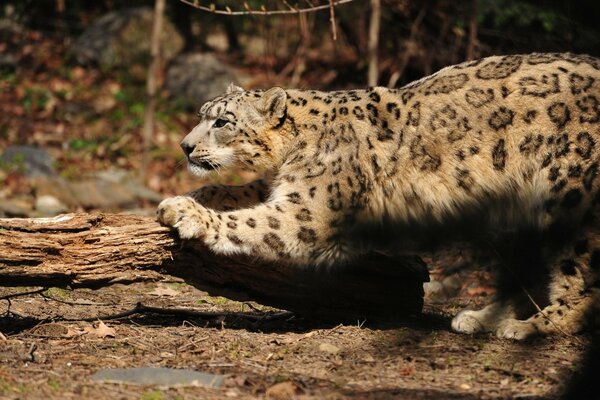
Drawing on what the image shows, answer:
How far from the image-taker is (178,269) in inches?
283

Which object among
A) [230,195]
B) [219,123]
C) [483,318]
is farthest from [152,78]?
[483,318]

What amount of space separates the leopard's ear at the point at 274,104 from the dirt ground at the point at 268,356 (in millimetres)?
1747

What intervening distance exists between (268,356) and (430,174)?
85.0 inches

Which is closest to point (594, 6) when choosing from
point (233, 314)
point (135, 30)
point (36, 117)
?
point (233, 314)

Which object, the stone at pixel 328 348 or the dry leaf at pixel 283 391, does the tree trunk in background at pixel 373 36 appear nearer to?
the stone at pixel 328 348

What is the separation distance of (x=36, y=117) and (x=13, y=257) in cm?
1378

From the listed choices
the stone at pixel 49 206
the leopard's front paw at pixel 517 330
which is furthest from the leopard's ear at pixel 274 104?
the stone at pixel 49 206

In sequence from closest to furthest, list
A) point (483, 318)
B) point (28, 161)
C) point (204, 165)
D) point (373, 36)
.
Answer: point (483, 318) < point (204, 165) < point (373, 36) < point (28, 161)

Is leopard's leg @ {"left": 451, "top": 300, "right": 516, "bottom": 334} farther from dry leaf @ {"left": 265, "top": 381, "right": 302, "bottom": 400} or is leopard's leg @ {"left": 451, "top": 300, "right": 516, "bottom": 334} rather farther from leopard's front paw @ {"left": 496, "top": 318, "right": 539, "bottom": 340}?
dry leaf @ {"left": 265, "top": 381, "right": 302, "bottom": 400}

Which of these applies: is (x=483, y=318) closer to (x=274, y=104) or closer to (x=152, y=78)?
(x=274, y=104)

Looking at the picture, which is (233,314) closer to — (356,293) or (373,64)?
(356,293)

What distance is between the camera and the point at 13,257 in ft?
21.9

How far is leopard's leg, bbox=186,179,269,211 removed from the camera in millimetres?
7820

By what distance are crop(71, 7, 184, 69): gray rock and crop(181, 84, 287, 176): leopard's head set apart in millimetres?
14914
